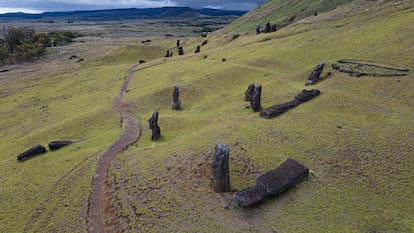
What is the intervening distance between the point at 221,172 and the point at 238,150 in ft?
17.1

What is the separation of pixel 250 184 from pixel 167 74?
4378 cm

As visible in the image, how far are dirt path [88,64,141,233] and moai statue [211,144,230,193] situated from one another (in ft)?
25.7

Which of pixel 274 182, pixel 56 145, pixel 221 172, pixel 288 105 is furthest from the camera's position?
pixel 288 105

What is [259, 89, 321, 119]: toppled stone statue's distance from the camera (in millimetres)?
31997

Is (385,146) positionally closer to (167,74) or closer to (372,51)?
(372,51)

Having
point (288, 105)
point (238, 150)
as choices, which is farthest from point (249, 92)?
point (238, 150)

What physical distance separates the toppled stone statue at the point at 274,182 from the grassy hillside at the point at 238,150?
0.62m

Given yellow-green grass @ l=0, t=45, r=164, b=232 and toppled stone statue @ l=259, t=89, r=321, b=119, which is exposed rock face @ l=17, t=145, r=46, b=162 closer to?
yellow-green grass @ l=0, t=45, r=164, b=232

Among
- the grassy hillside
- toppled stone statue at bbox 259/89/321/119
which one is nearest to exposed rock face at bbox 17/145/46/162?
the grassy hillside

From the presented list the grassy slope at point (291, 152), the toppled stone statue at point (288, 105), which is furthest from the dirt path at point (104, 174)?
the toppled stone statue at point (288, 105)

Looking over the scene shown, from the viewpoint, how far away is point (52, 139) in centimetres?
3666

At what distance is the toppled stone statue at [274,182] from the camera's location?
61.5 feet

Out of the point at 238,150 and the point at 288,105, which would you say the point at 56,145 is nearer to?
the point at 238,150

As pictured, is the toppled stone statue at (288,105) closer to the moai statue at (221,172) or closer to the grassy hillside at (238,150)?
the grassy hillside at (238,150)
